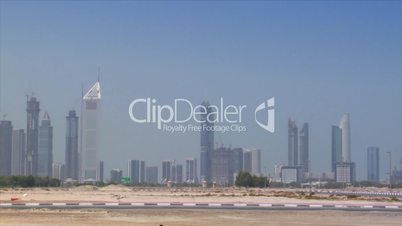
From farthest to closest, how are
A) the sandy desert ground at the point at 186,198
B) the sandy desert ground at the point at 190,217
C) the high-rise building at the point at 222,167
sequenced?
the high-rise building at the point at 222,167 < the sandy desert ground at the point at 186,198 < the sandy desert ground at the point at 190,217

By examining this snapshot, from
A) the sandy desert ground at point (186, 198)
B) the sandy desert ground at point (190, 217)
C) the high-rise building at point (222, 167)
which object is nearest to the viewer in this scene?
the sandy desert ground at point (190, 217)

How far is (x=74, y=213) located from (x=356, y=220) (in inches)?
510

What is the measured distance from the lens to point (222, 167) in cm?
16075

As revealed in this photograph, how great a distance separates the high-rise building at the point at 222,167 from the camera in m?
159

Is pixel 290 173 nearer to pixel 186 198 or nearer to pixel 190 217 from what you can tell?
pixel 186 198

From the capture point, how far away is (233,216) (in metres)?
33.3

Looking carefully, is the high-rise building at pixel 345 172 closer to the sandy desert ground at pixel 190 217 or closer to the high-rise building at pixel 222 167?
the high-rise building at pixel 222 167

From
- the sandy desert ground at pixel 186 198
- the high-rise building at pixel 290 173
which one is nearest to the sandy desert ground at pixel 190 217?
the sandy desert ground at pixel 186 198

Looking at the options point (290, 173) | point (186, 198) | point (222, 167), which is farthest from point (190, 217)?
point (290, 173)

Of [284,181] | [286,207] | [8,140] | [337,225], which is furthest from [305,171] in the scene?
[337,225]

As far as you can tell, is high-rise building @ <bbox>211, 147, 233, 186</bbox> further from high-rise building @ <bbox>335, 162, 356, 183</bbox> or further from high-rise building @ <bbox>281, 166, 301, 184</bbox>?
high-rise building @ <bbox>335, 162, 356, 183</bbox>

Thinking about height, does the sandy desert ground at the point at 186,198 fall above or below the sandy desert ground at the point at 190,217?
below

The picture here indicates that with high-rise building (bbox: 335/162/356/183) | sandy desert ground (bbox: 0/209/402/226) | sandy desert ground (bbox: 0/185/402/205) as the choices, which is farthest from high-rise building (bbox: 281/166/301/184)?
sandy desert ground (bbox: 0/209/402/226)

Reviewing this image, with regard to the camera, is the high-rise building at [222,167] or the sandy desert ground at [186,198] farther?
the high-rise building at [222,167]
